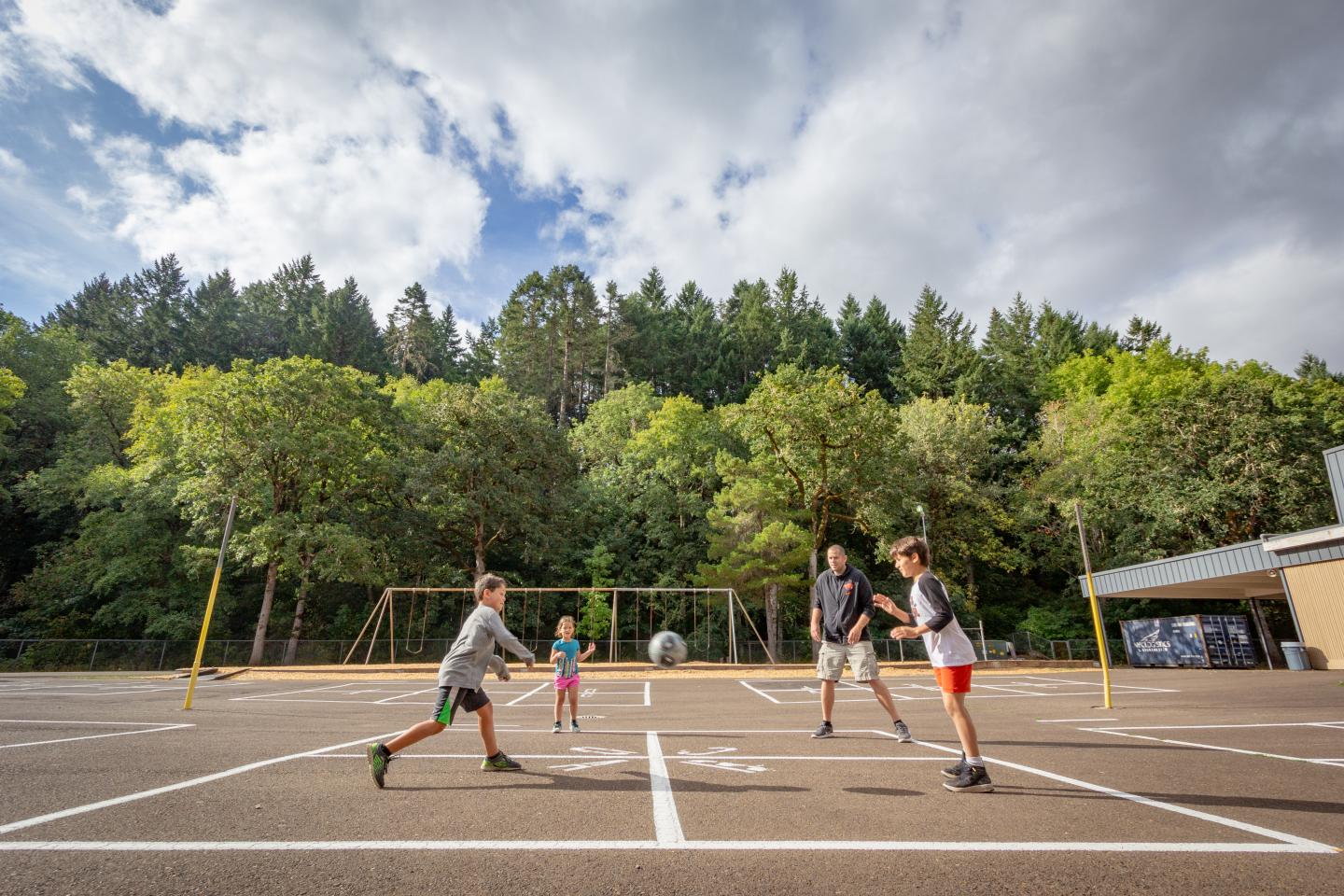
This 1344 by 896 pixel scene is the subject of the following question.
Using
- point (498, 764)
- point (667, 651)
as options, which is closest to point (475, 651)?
point (498, 764)

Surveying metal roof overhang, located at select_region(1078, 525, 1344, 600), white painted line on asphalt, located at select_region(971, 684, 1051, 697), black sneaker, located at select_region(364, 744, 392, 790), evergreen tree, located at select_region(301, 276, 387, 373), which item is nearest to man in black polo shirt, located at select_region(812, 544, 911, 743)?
black sneaker, located at select_region(364, 744, 392, 790)

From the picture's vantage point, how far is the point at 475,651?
209 inches

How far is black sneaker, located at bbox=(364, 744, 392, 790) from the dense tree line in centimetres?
2530

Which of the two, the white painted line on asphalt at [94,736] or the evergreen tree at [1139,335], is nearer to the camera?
the white painted line on asphalt at [94,736]

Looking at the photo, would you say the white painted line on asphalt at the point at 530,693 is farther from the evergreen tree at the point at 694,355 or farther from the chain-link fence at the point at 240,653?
the evergreen tree at the point at 694,355

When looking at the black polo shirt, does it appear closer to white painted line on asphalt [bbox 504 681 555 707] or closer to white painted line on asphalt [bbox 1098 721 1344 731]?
white painted line on asphalt [bbox 1098 721 1344 731]

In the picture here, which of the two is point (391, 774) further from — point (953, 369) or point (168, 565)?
point (953, 369)

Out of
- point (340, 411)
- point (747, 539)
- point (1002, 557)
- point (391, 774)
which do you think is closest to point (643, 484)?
point (747, 539)

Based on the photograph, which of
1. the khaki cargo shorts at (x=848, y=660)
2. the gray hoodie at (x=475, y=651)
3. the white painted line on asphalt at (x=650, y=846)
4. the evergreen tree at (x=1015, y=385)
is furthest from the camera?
the evergreen tree at (x=1015, y=385)

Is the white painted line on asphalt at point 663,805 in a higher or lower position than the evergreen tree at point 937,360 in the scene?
lower

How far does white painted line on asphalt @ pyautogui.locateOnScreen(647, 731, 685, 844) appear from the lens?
362 centimetres

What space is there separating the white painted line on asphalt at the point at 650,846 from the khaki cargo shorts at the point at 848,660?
11.3 feet

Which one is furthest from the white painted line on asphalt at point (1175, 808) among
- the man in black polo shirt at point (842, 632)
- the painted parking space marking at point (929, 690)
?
the painted parking space marking at point (929, 690)

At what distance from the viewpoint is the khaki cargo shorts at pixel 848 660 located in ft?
22.7
